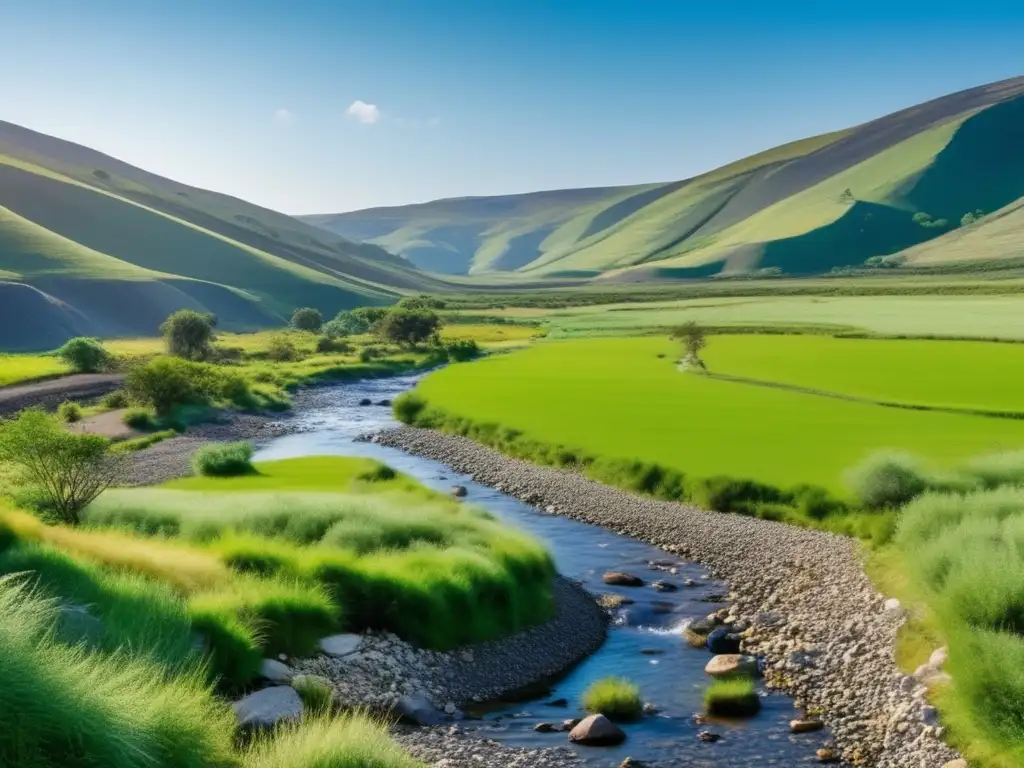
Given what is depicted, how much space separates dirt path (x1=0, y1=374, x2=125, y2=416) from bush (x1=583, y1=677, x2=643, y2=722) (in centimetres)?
6147

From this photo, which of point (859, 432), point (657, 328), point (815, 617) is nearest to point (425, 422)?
point (859, 432)

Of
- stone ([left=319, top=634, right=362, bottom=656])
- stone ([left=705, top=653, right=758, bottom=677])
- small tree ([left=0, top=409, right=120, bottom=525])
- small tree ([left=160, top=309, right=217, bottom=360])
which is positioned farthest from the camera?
small tree ([left=160, top=309, right=217, bottom=360])

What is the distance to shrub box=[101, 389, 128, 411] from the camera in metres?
73.5

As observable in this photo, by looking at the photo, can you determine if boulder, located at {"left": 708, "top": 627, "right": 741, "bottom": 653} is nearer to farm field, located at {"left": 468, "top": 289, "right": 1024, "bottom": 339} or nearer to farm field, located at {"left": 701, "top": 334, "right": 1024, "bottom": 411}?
farm field, located at {"left": 701, "top": 334, "right": 1024, "bottom": 411}

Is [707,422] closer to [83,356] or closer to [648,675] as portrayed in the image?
[648,675]

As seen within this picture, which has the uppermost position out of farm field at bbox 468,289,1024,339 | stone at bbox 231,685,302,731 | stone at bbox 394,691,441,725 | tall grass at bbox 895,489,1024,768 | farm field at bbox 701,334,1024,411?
farm field at bbox 468,289,1024,339

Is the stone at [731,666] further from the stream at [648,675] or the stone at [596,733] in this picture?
the stone at [596,733]

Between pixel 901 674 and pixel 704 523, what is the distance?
16.6 meters

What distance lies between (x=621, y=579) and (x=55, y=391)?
215ft

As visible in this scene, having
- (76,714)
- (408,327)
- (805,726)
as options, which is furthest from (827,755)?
(408,327)

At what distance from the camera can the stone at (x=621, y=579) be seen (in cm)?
3165

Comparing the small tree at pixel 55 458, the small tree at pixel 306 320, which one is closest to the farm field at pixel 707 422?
the small tree at pixel 55 458

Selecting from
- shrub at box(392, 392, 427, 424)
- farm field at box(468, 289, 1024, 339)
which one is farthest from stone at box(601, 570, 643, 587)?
farm field at box(468, 289, 1024, 339)

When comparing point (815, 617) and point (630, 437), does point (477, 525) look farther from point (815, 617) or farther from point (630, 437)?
point (630, 437)
